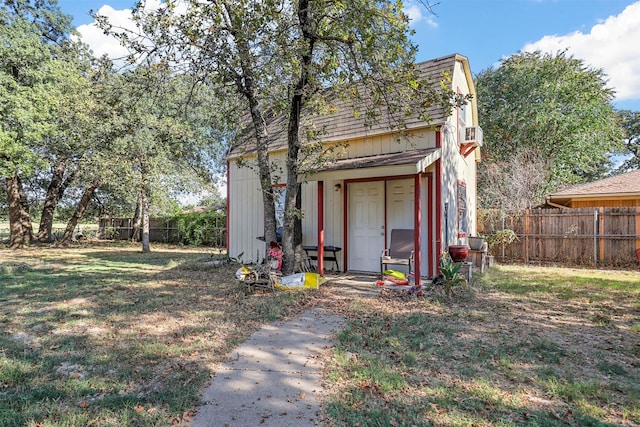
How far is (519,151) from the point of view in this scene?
55.9 feet

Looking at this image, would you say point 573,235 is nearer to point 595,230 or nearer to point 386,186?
point 595,230

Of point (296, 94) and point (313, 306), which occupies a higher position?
point (296, 94)

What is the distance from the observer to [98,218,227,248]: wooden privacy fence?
62.4ft

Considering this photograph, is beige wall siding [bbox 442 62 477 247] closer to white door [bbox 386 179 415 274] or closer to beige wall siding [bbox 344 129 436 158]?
beige wall siding [bbox 344 129 436 158]

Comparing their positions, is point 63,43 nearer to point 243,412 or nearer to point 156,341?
point 156,341

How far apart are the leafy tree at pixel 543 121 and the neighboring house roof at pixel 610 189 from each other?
171 centimetres

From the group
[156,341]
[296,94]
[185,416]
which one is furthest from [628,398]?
[296,94]

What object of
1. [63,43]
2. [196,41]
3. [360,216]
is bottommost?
[360,216]

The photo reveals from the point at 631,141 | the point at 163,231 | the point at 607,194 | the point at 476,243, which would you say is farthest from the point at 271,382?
the point at 631,141

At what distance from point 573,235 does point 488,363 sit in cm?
970

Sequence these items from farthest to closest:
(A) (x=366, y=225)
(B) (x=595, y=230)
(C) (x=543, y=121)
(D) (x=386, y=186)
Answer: (C) (x=543, y=121), (B) (x=595, y=230), (A) (x=366, y=225), (D) (x=386, y=186)

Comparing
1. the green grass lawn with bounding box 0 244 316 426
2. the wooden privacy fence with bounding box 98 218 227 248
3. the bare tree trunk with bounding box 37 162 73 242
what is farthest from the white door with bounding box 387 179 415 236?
the bare tree trunk with bounding box 37 162 73 242

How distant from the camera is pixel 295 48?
231 inches

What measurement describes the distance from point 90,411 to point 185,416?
0.71 metres
